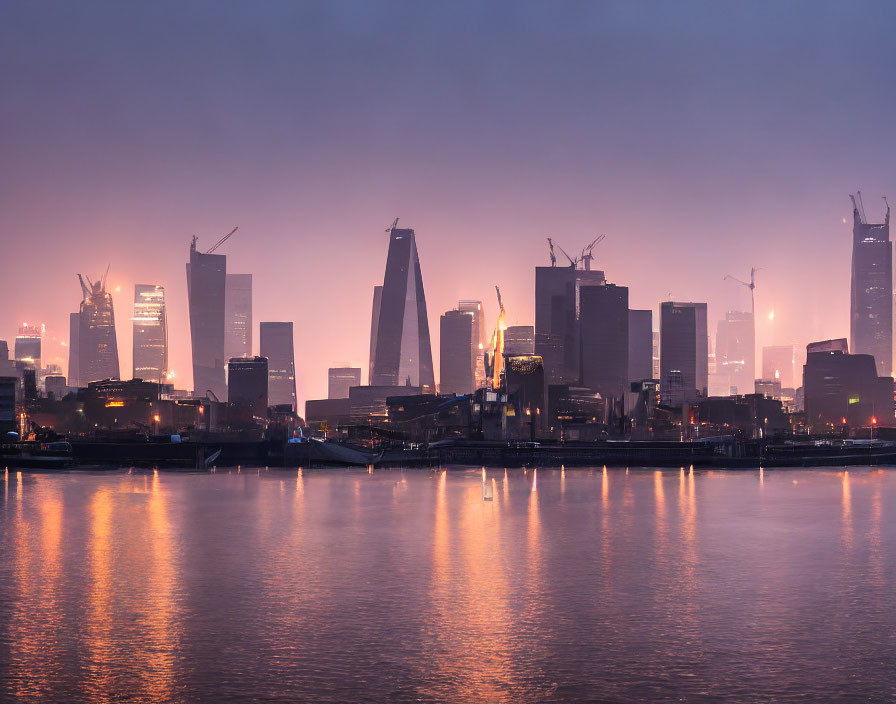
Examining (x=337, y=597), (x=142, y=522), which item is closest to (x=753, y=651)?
(x=337, y=597)

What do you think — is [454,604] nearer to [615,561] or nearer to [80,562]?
[615,561]

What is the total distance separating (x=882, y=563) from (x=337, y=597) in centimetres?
3688

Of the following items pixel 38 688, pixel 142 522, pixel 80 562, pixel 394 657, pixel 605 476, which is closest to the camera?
pixel 38 688

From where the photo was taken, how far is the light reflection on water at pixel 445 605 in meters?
33.2

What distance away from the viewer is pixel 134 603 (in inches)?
1859

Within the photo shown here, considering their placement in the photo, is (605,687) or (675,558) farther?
(675,558)

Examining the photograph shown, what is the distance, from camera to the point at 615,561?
207 ft

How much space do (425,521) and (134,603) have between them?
4517 centimetres

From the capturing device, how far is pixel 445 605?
47188 mm

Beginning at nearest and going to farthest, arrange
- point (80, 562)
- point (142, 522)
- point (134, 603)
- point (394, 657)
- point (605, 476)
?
point (394, 657), point (134, 603), point (80, 562), point (142, 522), point (605, 476)

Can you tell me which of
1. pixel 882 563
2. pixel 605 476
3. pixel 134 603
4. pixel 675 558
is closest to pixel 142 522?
pixel 134 603

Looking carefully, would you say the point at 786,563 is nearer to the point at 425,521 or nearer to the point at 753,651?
the point at 753,651

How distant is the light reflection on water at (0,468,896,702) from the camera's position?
109 feet

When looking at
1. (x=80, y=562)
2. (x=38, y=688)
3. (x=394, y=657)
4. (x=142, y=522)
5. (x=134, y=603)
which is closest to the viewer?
(x=38, y=688)
